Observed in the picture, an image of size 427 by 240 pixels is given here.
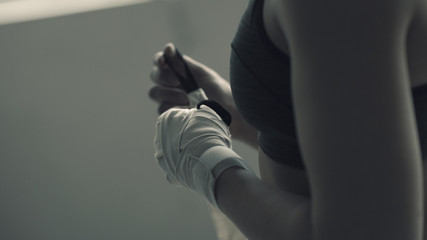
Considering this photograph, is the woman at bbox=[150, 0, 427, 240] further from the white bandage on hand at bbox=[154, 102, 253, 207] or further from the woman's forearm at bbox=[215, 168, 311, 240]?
the white bandage on hand at bbox=[154, 102, 253, 207]

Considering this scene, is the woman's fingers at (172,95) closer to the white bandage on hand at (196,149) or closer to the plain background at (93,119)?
the white bandage on hand at (196,149)

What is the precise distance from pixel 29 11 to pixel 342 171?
44.4 inches

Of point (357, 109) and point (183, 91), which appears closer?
point (357, 109)

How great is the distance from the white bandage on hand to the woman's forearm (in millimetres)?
14

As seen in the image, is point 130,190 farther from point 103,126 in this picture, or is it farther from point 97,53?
point 97,53

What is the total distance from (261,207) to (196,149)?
12cm

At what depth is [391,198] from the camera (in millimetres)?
304

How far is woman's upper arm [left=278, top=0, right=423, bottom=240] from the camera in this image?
0.28 metres

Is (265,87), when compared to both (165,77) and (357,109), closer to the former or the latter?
(357,109)

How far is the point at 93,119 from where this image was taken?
4.30 ft

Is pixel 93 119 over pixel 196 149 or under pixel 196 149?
under

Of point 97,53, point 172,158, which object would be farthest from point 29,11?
point 172,158

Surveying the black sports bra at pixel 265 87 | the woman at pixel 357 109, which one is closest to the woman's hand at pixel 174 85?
the black sports bra at pixel 265 87

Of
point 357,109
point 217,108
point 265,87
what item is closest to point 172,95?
point 217,108
